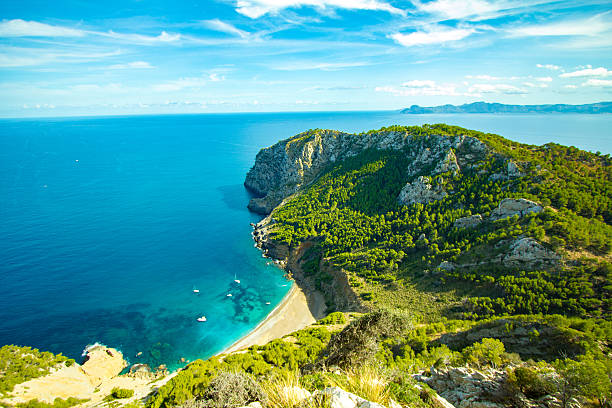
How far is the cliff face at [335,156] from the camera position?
66688mm

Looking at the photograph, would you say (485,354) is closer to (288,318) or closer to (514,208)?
(514,208)

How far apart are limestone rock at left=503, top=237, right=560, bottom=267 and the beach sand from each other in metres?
32.8

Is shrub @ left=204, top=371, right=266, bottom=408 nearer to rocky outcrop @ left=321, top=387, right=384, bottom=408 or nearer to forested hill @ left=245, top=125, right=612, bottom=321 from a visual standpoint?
rocky outcrop @ left=321, top=387, right=384, bottom=408

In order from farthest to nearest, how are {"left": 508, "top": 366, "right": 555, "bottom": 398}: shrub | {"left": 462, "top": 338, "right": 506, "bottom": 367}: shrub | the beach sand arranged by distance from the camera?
1. the beach sand
2. {"left": 462, "top": 338, "right": 506, "bottom": 367}: shrub
3. {"left": 508, "top": 366, "right": 555, "bottom": 398}: shrub

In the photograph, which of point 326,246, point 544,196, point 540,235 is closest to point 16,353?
point 326,246

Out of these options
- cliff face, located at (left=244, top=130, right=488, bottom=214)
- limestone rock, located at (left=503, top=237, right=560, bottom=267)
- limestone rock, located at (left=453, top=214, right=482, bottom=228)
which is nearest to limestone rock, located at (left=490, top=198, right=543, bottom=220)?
limestone rock, located at (left=453, top=214, right=482, bottom=228)

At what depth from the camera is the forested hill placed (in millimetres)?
39250

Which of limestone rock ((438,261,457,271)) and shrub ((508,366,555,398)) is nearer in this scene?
shrub ((508,366,555,398))

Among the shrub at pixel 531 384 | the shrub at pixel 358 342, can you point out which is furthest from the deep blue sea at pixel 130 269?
the shrub at pixel 531 384

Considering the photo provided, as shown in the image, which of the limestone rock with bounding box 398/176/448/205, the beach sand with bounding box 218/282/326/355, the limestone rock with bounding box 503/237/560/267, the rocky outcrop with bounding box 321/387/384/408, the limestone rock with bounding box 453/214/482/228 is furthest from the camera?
the limestone rock with bounding box 398/176/448/205

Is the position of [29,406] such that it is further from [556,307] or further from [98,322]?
[556,307]

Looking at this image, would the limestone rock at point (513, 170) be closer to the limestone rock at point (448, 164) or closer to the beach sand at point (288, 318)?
the limestone rock at point (448, 164)

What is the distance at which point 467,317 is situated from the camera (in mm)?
39625

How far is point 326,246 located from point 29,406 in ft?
170
